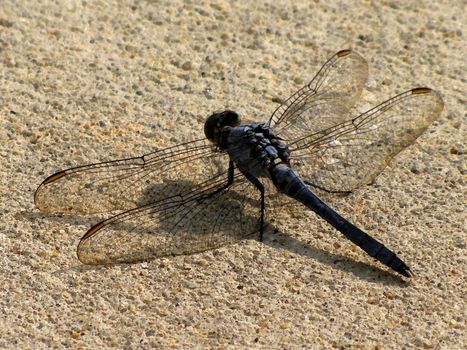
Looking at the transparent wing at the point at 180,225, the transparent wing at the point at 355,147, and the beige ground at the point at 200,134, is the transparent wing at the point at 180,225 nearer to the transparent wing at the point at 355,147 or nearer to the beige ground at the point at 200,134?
the beige ground at the point at 200,134

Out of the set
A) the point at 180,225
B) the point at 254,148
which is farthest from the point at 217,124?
the point at 180,225

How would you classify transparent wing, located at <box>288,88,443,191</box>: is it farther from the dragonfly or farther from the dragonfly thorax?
the dragonfly thorax

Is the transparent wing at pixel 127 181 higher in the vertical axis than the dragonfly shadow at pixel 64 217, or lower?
higher

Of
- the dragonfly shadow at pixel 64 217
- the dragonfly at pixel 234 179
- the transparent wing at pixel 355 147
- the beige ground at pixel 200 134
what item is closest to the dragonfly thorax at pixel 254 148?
the dragonfly at pixel 234 179

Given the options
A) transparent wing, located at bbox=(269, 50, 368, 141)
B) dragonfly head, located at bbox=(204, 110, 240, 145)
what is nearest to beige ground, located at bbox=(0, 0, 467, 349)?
transparent wing, located at bbox=(269, 50, 368, 141)

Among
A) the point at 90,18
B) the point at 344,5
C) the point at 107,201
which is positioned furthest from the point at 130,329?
the point at 344,5

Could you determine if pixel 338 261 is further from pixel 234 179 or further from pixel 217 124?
pixel 217 124

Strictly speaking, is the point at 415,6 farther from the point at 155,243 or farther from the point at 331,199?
the point at 155,243
